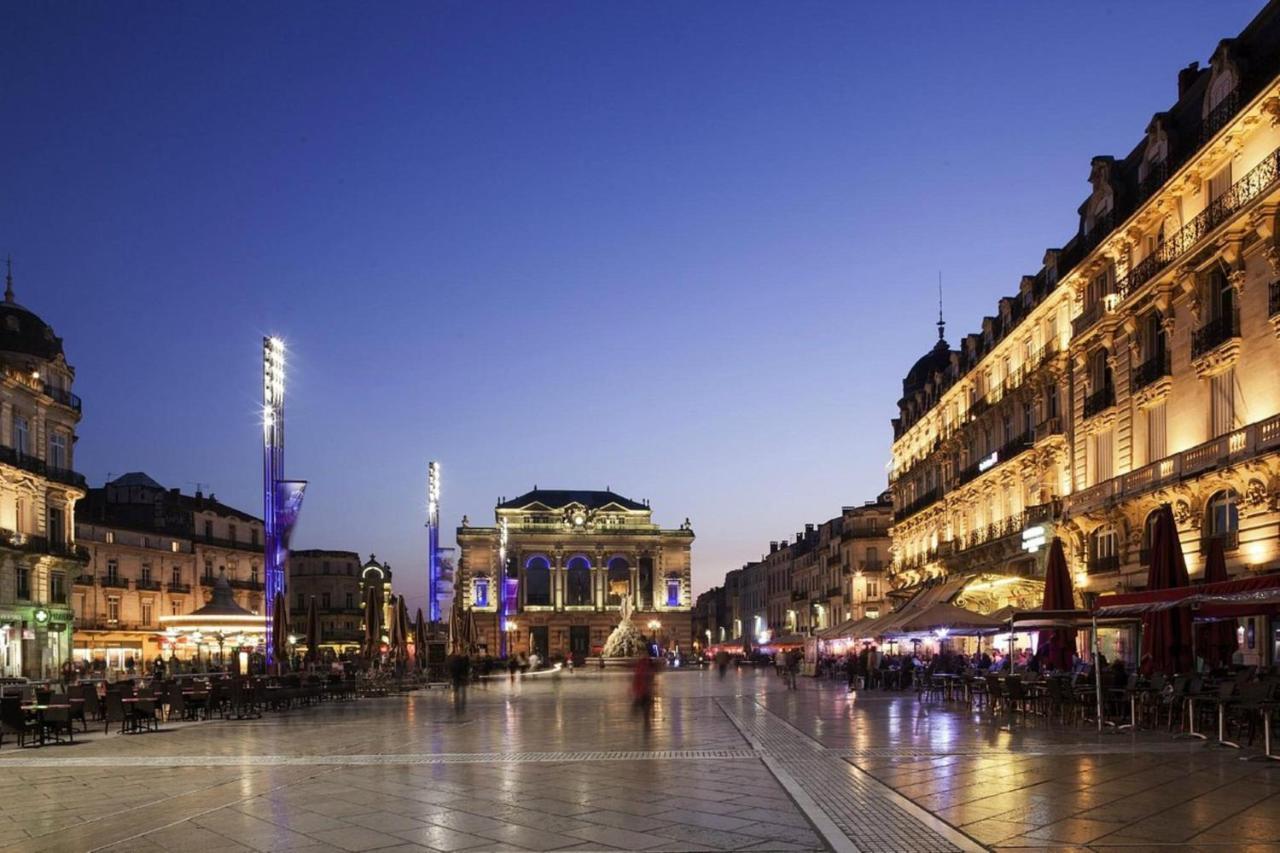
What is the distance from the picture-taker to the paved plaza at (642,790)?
9969mm

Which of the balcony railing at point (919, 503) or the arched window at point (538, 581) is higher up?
the balcony railing at point (919, 503)

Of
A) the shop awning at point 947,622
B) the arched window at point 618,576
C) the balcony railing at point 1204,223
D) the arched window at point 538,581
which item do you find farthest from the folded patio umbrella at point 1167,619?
the arched window at point 538,581

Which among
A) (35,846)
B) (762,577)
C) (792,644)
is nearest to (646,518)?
(762,577)

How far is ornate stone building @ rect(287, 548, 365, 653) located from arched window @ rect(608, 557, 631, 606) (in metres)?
26.1

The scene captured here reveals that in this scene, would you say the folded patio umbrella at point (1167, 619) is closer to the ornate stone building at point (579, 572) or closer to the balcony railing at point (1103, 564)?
the balcony railing at point (1103, 564)

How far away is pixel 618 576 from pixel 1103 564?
312ft

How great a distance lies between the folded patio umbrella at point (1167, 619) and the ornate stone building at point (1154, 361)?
4874 millimetres

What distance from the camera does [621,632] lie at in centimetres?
8775

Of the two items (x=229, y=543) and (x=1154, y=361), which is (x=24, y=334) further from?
(x=1154, y=361)

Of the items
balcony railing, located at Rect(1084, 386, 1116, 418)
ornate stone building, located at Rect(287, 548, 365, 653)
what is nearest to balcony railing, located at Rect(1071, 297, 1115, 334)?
balcony railing, located at Rect(1084, 386, 1116, 418)

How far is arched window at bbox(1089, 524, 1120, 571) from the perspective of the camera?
33750 millimetres

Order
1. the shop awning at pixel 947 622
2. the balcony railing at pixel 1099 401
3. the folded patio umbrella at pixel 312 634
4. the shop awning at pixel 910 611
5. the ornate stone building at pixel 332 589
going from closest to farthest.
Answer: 1. the shop awning at pixel 947 622
2. the shop awning at pixel 910 611
3. the balcony railing at pixel 1099 401
4. the folded patio umbrella at pixel 312 634
5. the ornate stone building at pixel 332 589

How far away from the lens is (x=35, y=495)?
4988 centimetres

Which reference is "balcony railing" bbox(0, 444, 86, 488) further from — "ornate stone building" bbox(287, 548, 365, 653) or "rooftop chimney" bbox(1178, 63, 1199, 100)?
"ornate stone building" bbox(287, 548, 365, 653)
